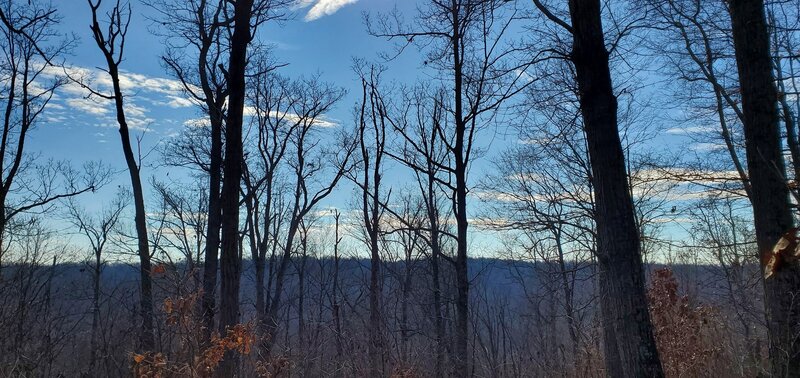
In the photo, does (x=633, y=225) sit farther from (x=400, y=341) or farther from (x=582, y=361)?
(x=400, y=341)

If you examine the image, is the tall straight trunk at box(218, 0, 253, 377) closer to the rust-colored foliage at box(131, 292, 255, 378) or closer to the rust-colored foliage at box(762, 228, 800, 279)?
the rust-colored foliage at box(131, 292, 255, 378)

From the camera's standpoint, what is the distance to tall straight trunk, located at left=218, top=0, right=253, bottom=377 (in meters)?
8.00

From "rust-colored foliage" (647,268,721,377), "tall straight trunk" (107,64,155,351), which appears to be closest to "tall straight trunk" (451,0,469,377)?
"rust-colored foliage" (647,268,721,377)

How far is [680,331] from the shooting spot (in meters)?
8.45

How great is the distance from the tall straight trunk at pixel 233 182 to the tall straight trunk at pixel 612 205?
4794mm

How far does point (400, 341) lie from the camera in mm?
9820

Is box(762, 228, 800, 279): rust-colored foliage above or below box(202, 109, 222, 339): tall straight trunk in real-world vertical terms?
below

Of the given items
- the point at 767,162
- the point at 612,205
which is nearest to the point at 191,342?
the point at 612,205

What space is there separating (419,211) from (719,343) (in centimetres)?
1763

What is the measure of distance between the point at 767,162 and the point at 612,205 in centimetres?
211

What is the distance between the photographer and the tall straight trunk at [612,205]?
17.5ft

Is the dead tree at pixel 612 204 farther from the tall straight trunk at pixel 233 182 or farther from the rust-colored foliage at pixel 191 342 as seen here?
the tall straight trunk at pixel 233 182

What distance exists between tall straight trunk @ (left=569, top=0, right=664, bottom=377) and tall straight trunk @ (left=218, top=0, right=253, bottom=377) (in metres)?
4.79

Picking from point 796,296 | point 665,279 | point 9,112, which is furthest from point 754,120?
point 9,112
